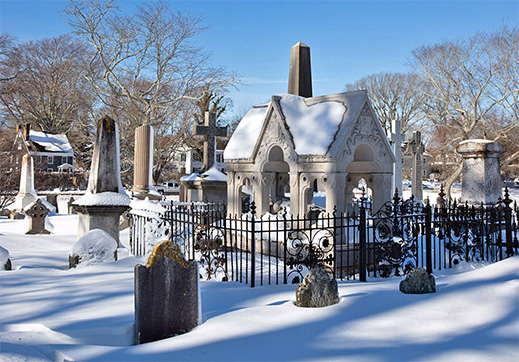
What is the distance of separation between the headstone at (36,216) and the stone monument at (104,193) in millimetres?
6674

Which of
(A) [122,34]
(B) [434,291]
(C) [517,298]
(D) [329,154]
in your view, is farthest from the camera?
(A) [122,34]

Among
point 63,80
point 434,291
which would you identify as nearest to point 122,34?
point 63,80

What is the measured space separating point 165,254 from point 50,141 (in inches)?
1913

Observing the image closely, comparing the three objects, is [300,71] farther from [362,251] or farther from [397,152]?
[397,152]

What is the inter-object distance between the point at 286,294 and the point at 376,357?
7.75 ft

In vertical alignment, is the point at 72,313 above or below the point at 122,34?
below

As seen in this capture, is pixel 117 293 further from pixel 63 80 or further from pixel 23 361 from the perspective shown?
pixel 63 80

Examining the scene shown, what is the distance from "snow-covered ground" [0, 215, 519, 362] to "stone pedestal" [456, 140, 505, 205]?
22.3 feet

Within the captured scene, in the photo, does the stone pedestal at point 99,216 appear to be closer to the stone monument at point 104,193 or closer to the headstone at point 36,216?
the stone monument at point 104,193

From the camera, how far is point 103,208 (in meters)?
8.73

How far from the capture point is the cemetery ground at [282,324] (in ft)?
11.0

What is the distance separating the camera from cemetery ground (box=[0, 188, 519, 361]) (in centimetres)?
336

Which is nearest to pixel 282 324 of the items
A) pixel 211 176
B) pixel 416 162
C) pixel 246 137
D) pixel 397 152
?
pixel 246 137

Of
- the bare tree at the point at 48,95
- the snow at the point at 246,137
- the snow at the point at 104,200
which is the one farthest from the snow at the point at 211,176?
the bare tree at the point at 48,95
